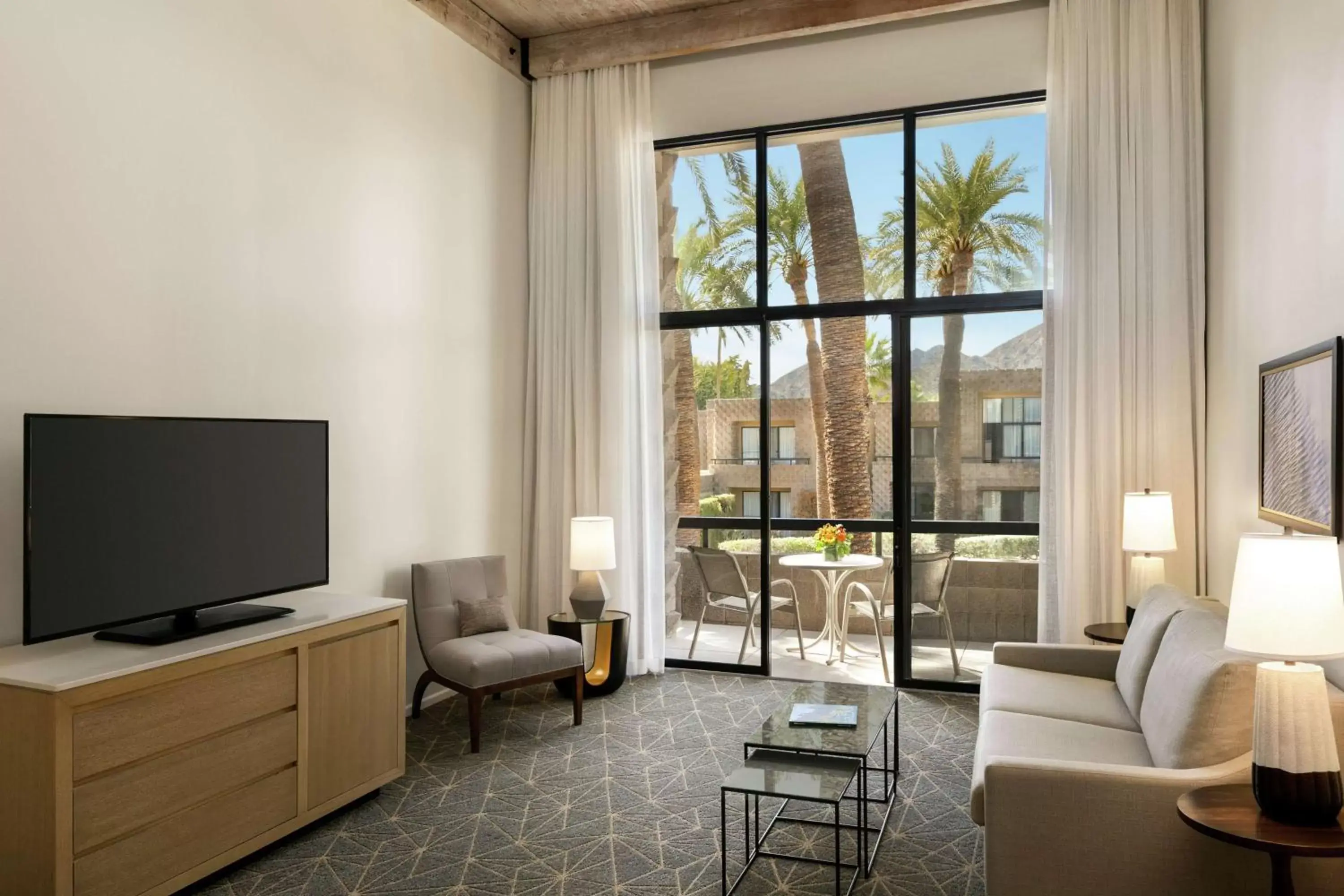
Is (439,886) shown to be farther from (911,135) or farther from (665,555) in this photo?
(911,135)

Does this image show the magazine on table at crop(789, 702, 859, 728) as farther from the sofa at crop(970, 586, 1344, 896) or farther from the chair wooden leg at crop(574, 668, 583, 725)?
the chair wooden leg at crop(574, 668, 583, 725)

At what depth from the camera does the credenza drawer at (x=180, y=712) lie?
270 cm

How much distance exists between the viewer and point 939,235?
17.8 feet

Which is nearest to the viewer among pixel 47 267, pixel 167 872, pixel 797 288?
pixel 167 872

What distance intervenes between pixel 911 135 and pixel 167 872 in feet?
16.4

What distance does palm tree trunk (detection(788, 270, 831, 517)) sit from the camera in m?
5.77

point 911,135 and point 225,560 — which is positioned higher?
point 911,135

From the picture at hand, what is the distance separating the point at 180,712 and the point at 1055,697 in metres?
3.10

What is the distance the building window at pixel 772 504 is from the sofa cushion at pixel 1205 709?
301 centimetres

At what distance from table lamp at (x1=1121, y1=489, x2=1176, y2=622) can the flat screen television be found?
3.66 meters

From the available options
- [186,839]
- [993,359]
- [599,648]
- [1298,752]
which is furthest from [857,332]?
[186,839]

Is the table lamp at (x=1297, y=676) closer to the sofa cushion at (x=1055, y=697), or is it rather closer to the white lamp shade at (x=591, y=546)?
the sofa cushion at (x=1055, y=697)

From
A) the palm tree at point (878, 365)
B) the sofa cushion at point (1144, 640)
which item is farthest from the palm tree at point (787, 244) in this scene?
the sofa cushion at point (1144, 640)

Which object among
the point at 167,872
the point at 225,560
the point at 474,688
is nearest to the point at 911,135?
the point at 474,688
